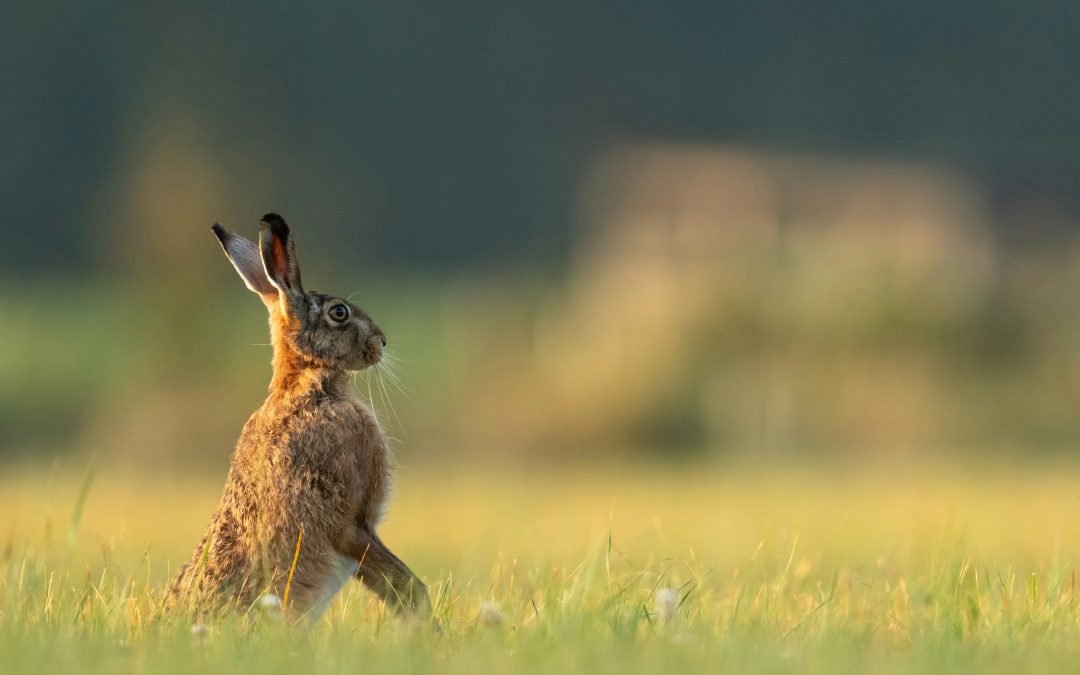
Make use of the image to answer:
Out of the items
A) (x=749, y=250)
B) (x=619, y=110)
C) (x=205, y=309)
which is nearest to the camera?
(x=205, y=309)

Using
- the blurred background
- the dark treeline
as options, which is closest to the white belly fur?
the blurred background

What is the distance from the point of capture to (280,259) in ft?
21.0

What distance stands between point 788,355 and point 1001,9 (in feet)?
99.6

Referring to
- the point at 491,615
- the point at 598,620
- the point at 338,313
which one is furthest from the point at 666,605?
the point at 338,313

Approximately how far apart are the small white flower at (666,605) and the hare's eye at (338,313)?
1691mm

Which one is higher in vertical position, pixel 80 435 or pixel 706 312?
pixel 706 312

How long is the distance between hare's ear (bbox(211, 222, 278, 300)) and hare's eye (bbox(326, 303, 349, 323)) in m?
0.23

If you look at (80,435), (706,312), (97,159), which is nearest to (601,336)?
(706,312)

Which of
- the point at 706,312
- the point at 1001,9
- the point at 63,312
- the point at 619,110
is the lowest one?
the point at 63,312

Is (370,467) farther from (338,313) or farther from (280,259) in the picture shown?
(280,259)

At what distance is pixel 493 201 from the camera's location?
5297 centimetres

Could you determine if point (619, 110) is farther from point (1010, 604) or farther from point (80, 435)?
point (1010, 604)

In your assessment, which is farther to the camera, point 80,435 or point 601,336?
point 601,336

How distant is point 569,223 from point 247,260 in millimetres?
46963
